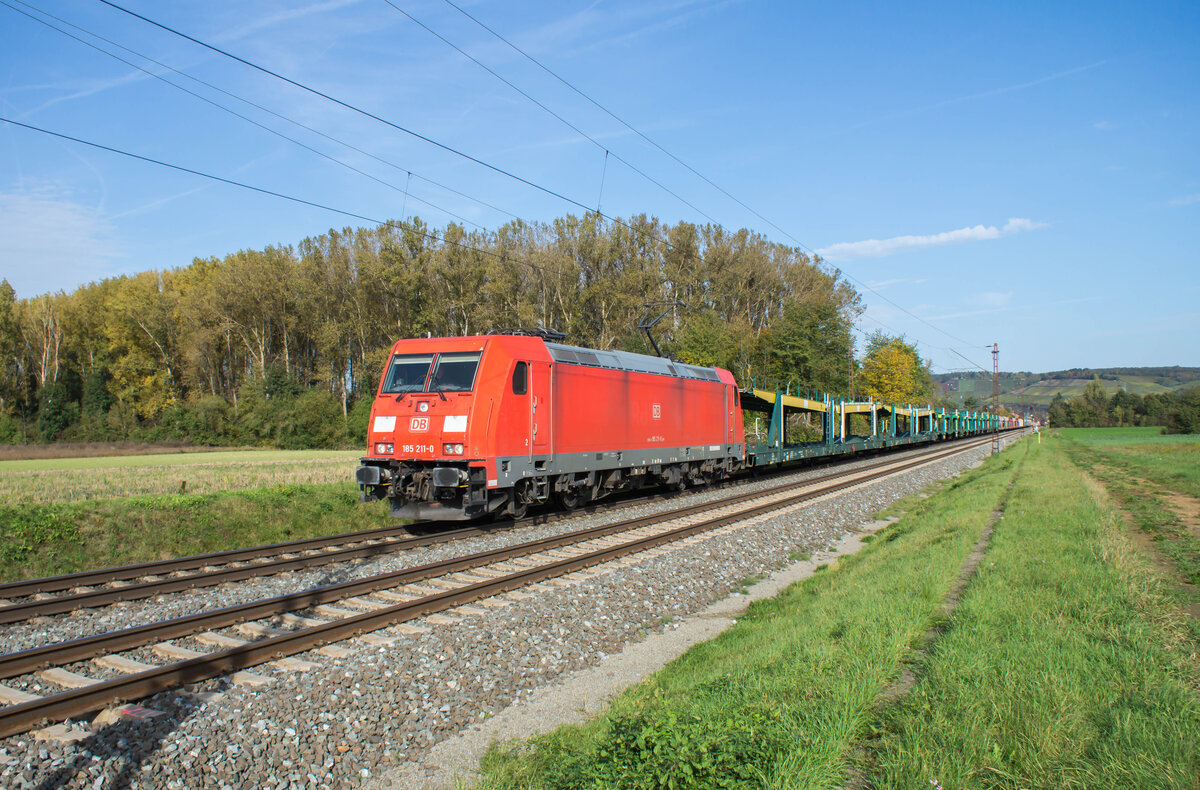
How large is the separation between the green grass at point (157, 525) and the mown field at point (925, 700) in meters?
10.1

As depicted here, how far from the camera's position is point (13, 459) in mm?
43062

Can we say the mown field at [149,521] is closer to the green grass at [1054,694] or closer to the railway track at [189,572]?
the railway track at [189,572]

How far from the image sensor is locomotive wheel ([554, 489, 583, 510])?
52.6 ft

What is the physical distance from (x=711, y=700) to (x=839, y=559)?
27.2 feet

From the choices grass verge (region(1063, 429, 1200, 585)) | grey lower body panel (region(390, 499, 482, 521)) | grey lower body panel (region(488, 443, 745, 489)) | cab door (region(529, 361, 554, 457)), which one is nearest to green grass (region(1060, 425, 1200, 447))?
grass verge (region(1063, 429, 1200, 585))

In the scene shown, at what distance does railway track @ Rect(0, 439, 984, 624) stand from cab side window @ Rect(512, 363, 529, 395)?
110 inches

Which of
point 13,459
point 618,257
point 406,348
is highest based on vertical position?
point 618,257

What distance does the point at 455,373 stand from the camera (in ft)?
43.8

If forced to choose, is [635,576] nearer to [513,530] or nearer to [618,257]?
[513,530]

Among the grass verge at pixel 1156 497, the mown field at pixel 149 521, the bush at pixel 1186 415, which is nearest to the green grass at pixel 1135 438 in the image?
the bush at pixel 1186 415

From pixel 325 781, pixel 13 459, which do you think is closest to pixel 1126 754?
pixel 325 781

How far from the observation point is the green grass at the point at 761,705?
374 cm

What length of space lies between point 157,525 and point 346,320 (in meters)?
41.6

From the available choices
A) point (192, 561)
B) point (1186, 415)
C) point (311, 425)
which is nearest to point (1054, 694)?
point (192, 561)
